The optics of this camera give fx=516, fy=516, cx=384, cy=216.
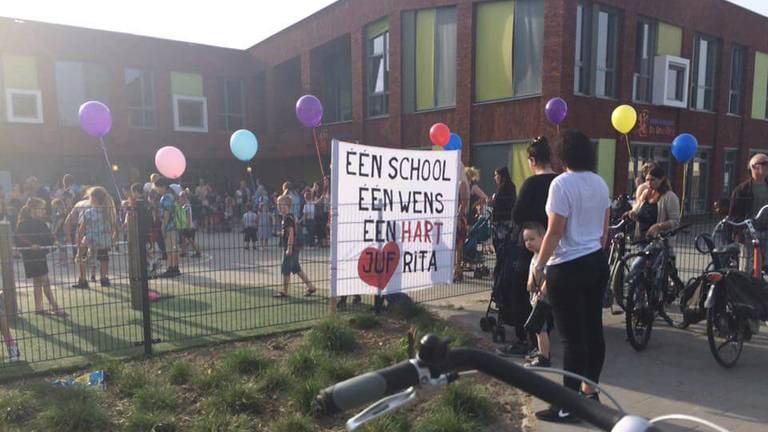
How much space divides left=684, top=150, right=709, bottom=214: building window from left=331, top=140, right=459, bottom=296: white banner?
16864mm

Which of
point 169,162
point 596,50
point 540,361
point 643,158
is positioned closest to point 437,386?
point 540,361

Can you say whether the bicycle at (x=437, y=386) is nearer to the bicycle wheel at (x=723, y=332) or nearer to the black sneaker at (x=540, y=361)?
the black sneaker at (x=540, y=361)

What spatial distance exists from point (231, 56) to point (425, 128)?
49.5 feet

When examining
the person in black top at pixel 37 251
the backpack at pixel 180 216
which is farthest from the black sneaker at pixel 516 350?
the backpack at pixel 180 216

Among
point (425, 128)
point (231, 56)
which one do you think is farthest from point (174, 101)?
point (425, 128)

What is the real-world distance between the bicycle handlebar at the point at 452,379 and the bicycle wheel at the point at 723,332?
414 cm

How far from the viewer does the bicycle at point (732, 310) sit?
4504 mm

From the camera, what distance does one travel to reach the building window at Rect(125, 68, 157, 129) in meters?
24.8

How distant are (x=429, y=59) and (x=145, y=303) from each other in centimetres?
1493

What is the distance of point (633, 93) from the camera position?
1691 cm

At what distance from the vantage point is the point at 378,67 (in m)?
20.5

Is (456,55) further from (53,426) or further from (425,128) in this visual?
(53,426)

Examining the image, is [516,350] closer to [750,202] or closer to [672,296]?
[672,296]

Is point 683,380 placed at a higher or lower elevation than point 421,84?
lower
